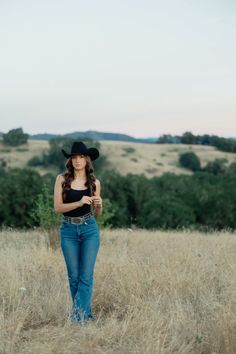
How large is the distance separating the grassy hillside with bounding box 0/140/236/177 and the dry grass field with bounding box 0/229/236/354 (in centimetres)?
6045

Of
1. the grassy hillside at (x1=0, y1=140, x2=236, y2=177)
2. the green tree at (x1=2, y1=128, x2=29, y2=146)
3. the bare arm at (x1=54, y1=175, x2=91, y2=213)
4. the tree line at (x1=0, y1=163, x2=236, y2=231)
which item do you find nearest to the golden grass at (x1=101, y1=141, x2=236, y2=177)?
the grassy hillside at (x1=0, y1=140, x2=236, y2=177)

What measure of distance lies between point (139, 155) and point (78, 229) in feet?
256

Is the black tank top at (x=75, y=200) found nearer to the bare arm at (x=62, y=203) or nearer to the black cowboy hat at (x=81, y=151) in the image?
the bare arm at (x=62, y=203)

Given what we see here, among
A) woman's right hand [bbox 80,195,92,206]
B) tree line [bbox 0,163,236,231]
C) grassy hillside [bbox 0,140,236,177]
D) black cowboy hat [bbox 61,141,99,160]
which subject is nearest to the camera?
woman's right hand [bbox 80,195,92,206]

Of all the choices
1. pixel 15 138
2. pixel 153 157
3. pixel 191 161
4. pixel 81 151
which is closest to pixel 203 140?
pixel 153 157

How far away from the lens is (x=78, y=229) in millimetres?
5469

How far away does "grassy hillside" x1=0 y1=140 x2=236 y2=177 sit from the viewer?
73188 millimetres

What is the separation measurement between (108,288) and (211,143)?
8923cm

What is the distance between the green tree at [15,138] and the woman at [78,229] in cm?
7853

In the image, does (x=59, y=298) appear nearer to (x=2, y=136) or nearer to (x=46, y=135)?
(x=2, y=136)

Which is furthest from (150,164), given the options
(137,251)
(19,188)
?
(137,251)

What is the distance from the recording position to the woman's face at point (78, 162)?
18.4ft

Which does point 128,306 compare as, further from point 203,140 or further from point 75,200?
point 203,140

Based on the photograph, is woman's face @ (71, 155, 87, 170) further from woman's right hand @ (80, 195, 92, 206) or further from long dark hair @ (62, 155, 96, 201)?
woman's right hand @ (80, 195, 92, 206)
